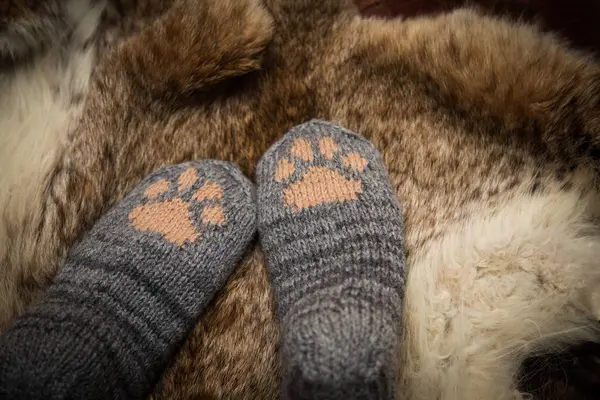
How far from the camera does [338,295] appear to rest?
724mm

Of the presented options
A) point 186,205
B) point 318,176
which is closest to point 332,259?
point 318,176

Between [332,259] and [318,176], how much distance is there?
0.45 feet

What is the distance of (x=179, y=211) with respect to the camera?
0.82 meters

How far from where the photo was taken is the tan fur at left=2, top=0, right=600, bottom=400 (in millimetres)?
688

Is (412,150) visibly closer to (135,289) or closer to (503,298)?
(503,298)

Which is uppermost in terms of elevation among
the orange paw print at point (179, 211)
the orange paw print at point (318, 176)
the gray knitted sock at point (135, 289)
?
the orange paw print at point (318, 176)

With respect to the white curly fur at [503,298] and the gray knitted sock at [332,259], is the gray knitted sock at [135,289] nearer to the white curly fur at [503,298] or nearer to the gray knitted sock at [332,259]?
the gray knitted sock at [332,259]

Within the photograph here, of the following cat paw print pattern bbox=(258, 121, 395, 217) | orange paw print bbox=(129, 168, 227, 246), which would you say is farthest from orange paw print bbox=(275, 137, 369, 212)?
orange paw print bbox=(129, 168, 227, 246)

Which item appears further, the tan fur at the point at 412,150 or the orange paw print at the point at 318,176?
the orange paw print at the point at 318,176

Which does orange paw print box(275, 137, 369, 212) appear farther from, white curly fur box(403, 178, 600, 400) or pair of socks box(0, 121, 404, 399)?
white curly fur box(403, 178, 600, 400)

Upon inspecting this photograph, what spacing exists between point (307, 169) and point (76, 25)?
1.34 feet

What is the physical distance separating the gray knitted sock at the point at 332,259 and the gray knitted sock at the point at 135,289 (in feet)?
0.23

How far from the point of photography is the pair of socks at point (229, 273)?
66 centimetres

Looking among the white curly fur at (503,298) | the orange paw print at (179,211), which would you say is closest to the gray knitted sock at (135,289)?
the orange paw print at (179,211)
